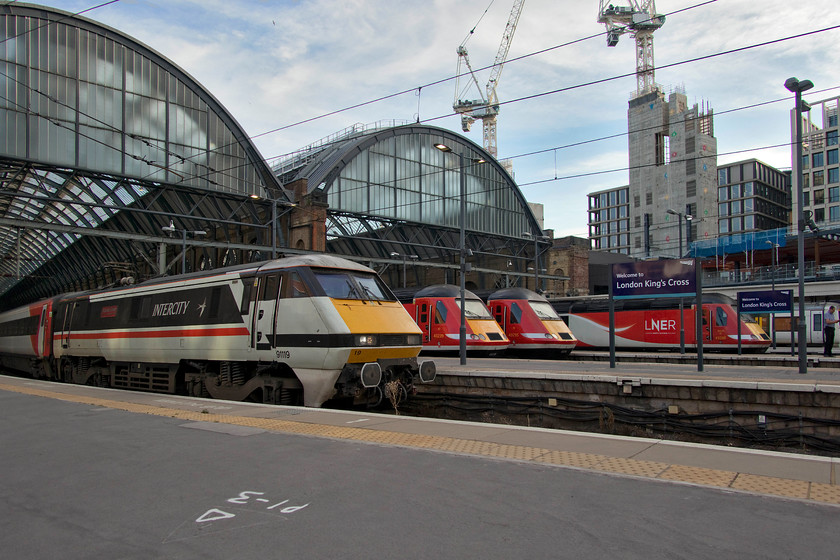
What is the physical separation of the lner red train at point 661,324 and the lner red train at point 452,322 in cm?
777

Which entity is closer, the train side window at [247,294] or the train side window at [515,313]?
the train side window at [247,294]

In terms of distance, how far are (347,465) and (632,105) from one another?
9499 cm

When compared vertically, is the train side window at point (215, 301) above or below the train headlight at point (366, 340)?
above

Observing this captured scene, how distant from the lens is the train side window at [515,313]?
26.1m

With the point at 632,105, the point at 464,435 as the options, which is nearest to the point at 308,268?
the point at 464,435

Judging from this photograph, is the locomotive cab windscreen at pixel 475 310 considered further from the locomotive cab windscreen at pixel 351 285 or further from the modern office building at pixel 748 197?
the modern office building at pixel 748 197

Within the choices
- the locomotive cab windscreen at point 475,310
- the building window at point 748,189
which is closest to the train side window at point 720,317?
the locomotive cab windscreen at point 475,310

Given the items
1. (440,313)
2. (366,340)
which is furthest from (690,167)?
(366,340)

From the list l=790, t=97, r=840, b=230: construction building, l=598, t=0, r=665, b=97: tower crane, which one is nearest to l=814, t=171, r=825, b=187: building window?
l=790, t=97, r=840, b=230: construction building

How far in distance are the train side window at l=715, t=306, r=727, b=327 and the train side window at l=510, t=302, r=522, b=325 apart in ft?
→ 29.3

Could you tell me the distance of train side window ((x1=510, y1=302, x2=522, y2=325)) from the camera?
1026 inches

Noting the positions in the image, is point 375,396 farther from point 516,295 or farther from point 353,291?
point 516,295

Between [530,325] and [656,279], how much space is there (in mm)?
9321

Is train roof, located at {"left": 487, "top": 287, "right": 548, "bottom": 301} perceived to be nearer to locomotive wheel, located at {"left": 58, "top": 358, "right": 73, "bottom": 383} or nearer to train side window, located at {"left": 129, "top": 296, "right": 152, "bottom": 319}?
train side window, located at {"left": 129, "top": 296, "right": 152, "bottom": 319}
